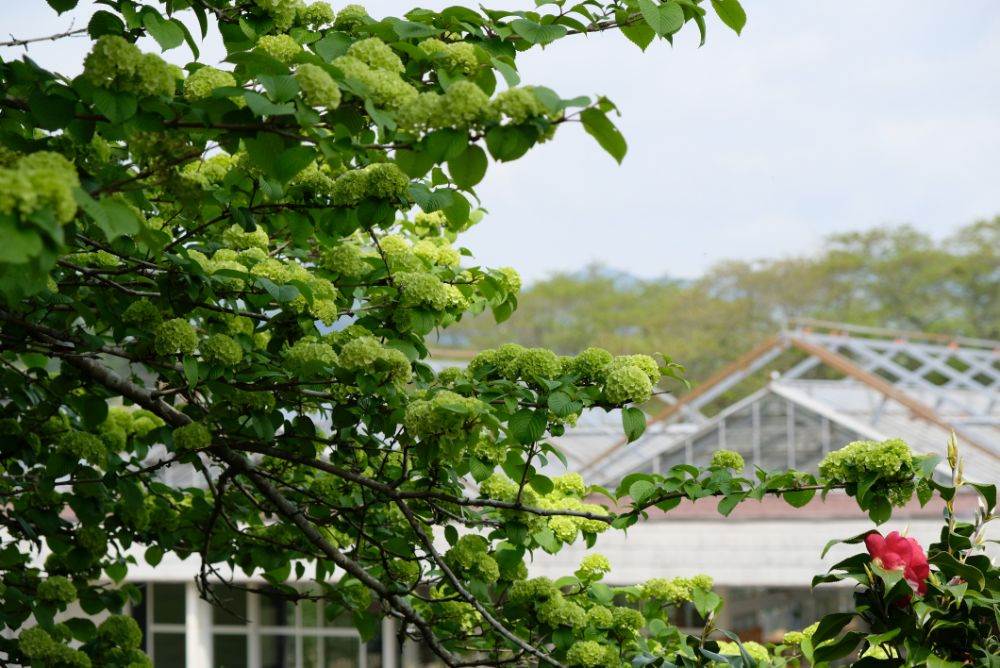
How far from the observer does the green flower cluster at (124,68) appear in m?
1.62

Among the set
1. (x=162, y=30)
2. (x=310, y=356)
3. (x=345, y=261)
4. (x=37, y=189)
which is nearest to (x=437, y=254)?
(x=345, y=261)

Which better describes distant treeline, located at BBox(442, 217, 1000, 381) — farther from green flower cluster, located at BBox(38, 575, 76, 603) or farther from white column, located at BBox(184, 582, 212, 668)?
green flower cluster, located at BBox(38, 575, 76, 603)

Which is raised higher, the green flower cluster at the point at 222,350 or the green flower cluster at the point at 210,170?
the green flower cluster at the point at 210,170

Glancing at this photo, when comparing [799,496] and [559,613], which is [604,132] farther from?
[559,613]

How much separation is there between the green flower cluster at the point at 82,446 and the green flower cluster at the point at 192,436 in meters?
0.51

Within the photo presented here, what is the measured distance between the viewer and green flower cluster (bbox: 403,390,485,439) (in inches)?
→ 80.9

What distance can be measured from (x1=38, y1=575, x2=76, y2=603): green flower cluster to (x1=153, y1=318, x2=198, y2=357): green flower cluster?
1227 millimetres

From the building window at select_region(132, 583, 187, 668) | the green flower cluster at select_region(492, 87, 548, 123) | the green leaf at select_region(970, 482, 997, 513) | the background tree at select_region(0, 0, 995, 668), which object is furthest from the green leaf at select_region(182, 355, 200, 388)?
the building window at select_region(132, 583, 187, 668)

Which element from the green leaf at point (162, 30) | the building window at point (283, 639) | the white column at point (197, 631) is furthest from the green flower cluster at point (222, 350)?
the building window at point (283, 639)

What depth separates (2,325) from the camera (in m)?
2.63

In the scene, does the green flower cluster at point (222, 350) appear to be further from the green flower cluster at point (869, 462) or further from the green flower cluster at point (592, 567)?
the green flower cluster at point (592, 567)

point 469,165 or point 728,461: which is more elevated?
point 469,165

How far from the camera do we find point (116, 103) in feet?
5.42

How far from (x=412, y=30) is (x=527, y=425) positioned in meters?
0.76
